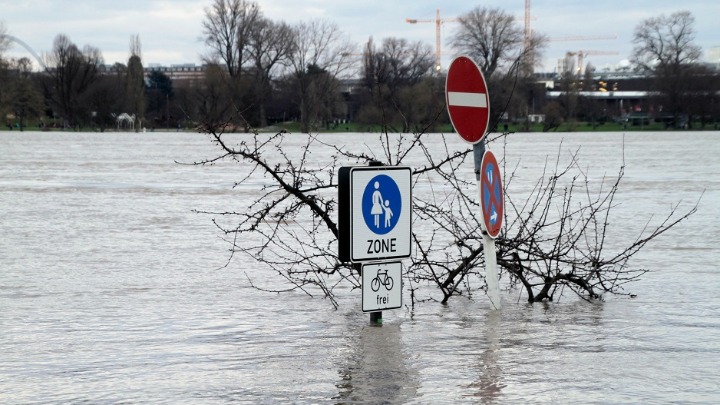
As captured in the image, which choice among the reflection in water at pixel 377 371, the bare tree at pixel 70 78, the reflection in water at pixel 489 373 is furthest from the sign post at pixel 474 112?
the bare tree at pixel 70 78

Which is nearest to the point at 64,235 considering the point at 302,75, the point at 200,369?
the point at 200,369

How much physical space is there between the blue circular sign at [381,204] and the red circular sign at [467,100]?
0.86 m

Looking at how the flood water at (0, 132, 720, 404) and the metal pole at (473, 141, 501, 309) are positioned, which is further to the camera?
the metal pole at (473, 141, 501, 309)

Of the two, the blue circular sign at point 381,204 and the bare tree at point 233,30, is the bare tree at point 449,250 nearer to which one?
the blue circular sign at point 381,204

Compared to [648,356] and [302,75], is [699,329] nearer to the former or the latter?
[648,356]

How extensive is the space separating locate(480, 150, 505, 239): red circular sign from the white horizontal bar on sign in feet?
1.32

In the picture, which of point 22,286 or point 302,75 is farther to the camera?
point 302,75

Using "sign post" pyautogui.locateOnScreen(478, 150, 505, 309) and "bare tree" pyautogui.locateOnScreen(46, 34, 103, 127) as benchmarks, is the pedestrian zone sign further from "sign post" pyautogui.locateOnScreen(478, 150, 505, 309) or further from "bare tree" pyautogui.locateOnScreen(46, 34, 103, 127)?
"bare tree" pyautogui.locateOnScreen(46, 34, 103, 127)

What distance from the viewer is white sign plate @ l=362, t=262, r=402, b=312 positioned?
8.49 m

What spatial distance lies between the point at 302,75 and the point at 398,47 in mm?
16912

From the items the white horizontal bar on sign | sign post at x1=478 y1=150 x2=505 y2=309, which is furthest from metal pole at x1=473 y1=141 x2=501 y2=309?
the white horizontal bar on sign

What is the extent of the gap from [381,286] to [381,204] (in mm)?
662

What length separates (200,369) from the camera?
25.0 ft

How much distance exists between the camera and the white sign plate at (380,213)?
27.1ft
